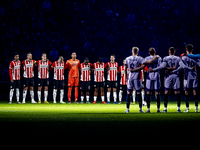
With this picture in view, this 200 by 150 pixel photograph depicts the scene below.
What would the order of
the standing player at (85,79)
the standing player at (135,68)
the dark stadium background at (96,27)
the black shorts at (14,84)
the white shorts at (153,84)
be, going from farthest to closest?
the dark stadium background at (96,27) < the standing player at (85,79) < the black shorts at (14,84) < the white shorts at (153,84) < the standing player at (135,68)

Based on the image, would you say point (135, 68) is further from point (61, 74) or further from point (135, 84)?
Answer: point (61, 74)

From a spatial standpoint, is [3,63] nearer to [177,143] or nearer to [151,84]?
[151,84]

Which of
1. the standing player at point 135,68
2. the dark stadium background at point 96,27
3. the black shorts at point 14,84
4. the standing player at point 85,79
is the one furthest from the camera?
the dark stadium background at point 96,27

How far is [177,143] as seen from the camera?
17.0ft

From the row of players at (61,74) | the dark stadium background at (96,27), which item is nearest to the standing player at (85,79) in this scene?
the row of players at (61,74)

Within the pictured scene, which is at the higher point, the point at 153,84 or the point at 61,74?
the point at 61,74

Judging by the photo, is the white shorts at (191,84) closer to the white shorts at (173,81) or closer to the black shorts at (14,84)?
the white shorts at (173,81)

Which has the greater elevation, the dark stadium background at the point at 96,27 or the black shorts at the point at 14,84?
the dark stadium background at the point at 96,27

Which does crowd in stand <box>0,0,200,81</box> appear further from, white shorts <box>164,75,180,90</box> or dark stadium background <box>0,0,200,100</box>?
white shorts <box>164,75,180,90</box>

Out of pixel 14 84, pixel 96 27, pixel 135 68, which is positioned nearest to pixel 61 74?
pixel 14 84

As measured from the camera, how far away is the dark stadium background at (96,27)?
81.0 feet

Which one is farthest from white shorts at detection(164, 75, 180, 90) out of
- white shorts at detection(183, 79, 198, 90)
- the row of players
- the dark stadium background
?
the dark stadium background

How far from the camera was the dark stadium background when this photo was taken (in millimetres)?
24688

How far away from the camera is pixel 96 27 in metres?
25.8
